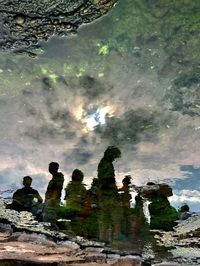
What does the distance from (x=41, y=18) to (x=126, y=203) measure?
3165mm

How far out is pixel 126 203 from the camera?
17.4 ft

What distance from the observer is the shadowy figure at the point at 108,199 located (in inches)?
170

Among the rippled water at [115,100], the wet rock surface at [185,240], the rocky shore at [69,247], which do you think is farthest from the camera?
the rocky shore at [69,247]

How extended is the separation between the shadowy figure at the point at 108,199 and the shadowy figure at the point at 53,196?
0.56 m

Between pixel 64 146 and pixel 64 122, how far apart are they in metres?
0.39

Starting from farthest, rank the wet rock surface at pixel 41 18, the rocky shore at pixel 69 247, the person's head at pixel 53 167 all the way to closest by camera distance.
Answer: the rocky shore at pixel 69 247 < the person's head at pixel 53 167 < the wet rock surface at pixel 41 18

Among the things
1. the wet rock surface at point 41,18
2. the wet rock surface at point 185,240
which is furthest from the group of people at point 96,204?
the wet rock surface at point 41,18

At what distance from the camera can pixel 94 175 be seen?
15.6 ft

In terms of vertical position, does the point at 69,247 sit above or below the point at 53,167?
below

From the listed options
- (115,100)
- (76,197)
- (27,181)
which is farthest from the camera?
(76,197)

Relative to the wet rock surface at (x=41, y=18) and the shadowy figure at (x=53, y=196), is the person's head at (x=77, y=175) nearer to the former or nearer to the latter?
the shadowy figure at (x=53, y=196)

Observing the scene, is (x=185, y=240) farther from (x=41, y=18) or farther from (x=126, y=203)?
(x=41, y=18)

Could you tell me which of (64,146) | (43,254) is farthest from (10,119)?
(43,254)

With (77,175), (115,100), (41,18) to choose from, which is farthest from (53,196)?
(41,18)
